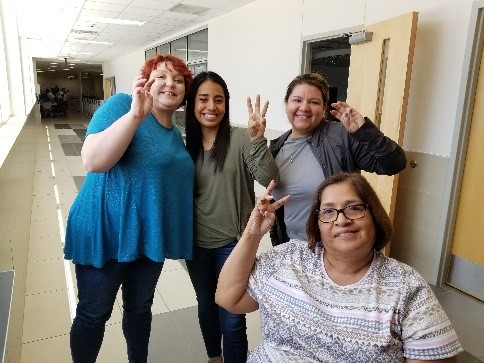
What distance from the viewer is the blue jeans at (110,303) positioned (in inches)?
53.3

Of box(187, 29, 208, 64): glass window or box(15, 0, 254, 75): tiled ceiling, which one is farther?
box(187, 29, 208, 64): glass window

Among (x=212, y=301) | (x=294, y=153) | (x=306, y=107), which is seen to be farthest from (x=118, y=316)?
(x=306, y=107)

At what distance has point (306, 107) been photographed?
5.24 ft

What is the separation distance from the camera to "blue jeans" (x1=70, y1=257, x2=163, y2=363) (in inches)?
53.3

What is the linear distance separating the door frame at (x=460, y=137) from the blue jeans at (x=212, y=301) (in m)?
2.01

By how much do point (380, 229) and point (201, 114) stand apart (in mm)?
828

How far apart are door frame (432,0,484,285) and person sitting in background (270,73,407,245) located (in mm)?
1466

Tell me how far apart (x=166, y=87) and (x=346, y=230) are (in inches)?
32.7

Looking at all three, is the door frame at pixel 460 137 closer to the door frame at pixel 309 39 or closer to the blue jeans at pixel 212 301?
the door frame at pixel 309 39

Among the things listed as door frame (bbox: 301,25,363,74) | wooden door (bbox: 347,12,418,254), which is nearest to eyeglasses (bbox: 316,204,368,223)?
wooden door (bbox: 347,12,418,254)

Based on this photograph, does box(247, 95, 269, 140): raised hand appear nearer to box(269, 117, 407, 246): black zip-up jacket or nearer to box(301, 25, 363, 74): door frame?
box(269, 117, 407, 246): black zip-up jacket

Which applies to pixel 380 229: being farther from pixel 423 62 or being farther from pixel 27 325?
pixel 423 62

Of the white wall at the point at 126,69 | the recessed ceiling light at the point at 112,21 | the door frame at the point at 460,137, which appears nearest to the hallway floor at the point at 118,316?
the door frame at the point at 460,137

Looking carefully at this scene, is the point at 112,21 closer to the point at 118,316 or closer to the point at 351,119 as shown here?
the point at 118,316
